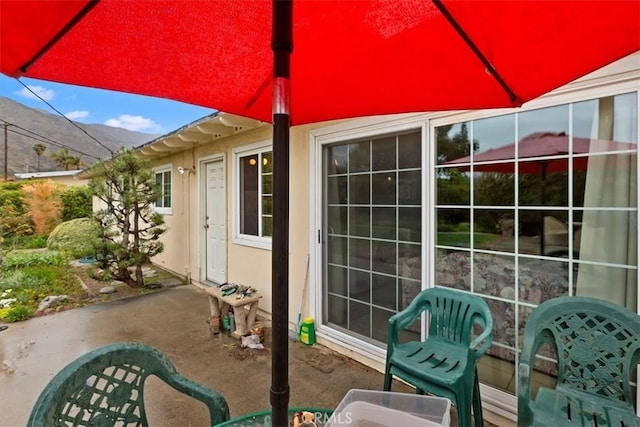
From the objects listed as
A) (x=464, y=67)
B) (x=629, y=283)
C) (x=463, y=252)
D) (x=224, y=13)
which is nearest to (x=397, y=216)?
(x=463, y=252)

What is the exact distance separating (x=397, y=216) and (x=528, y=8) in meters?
2.18

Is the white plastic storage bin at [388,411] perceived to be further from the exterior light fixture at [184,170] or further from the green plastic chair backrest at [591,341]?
the exterior light fixture at [184,170]

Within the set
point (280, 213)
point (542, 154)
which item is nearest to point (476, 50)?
point (280, 213)

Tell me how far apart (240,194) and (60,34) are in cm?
403

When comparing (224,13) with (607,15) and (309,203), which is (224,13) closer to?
(607,15)

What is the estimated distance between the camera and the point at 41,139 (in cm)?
3403

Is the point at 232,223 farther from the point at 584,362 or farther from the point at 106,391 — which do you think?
the point at 584,362

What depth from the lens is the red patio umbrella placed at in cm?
89

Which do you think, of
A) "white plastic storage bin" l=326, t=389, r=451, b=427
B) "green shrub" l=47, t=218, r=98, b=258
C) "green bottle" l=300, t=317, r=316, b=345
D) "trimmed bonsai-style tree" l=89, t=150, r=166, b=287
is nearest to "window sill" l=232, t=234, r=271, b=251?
"green bottle" l=300, t=317, r=316, b=345

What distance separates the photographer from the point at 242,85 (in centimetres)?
136

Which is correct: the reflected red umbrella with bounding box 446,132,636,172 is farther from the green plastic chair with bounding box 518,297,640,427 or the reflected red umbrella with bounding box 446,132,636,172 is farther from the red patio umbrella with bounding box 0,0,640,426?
the red patio umbrella with bounding box 0,0,640,426

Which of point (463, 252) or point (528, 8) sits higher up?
point (528, 8)

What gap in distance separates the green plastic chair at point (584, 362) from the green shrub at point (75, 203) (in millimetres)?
16189

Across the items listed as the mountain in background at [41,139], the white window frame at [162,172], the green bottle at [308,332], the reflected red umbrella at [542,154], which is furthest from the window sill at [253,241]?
the mountain in background at [41,139]
